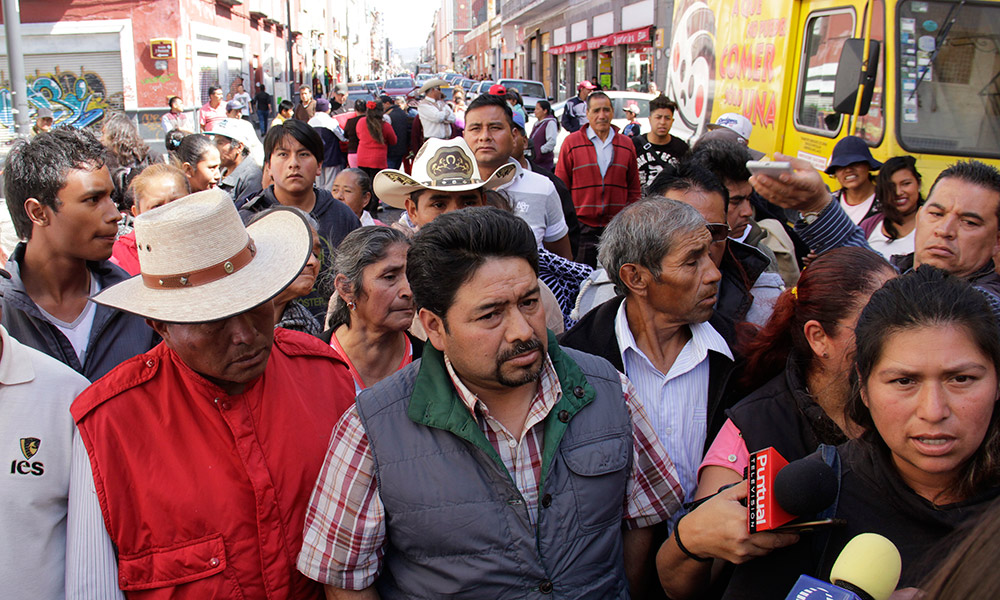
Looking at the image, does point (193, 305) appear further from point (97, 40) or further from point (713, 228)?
point (97, 40)

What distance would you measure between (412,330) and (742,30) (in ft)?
18.9

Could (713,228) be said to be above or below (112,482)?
above

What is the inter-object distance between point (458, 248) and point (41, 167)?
1.89 meters

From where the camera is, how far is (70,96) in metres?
19.8

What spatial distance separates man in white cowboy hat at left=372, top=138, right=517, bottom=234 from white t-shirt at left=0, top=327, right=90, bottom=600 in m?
2.04

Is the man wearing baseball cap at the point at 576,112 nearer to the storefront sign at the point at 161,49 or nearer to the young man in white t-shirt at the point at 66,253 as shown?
the young man in white t-shirt at the point at 66,253

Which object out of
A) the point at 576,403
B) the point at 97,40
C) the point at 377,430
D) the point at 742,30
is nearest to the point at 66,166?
the point at 377,430

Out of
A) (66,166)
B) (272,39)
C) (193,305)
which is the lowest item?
(193,305)

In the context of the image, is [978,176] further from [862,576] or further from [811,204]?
[862,576]

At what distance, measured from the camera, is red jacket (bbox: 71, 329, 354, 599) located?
6.17 feet

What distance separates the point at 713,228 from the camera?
300cm

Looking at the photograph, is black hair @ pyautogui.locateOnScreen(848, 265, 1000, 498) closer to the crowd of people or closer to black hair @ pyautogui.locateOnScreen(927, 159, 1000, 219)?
the crowd of people

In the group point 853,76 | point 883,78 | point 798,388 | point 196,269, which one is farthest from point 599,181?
point 196,269

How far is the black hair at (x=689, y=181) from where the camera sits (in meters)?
3.38
